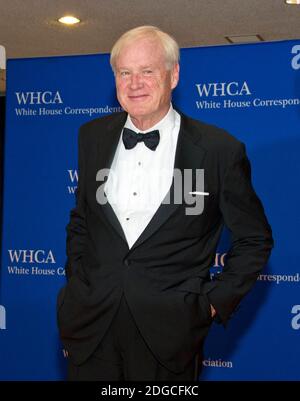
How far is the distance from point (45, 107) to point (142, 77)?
5.79 feet

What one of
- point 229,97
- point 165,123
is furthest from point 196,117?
point 165,123

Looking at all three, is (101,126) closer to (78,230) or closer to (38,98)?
(78,230)

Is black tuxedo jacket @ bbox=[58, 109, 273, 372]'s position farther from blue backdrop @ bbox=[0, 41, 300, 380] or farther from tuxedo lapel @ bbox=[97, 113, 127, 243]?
blue backdrop @ bbox=[0, 41, 300, 380]

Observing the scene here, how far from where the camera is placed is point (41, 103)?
4.44 metres

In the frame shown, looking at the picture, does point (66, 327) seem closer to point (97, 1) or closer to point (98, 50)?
point (97, 1)

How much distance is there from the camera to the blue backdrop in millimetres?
4012

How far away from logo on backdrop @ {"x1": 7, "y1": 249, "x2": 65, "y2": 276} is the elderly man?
1463mm

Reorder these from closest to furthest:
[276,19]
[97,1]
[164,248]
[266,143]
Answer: [164,248] < [266,143] < [97,1] < [276,19]

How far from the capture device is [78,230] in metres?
3.04

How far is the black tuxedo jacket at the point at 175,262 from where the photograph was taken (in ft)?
8.83

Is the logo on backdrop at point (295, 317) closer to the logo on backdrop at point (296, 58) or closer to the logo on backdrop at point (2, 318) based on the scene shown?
the logo on backdrop at point (296, 58)

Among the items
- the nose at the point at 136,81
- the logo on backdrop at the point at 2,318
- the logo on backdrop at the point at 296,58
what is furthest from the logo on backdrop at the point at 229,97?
the logo on backdrop at the point at 2,318

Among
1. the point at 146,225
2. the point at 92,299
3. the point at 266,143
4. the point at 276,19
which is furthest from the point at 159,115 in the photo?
the point at 276,19

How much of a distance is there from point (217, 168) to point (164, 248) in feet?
1.17
